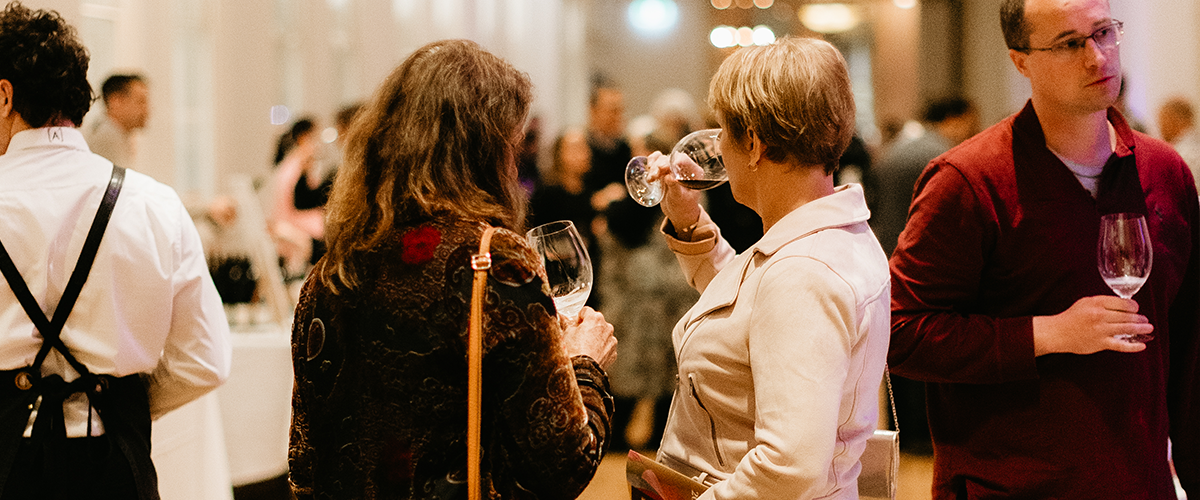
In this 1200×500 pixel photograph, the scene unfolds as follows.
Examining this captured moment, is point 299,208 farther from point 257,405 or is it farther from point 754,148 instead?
point 754,148

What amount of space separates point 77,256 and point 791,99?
4.52 feet

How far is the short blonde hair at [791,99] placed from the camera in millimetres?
1438

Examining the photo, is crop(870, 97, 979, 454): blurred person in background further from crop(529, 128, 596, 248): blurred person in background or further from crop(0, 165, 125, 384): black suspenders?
crop(0, 165, 125, 384): black suspenders

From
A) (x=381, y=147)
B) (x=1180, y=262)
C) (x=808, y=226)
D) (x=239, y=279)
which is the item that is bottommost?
(x=239, y=279)

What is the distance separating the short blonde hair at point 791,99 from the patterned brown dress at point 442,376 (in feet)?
1.21

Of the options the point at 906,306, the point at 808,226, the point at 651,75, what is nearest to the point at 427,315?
the point at 808,226

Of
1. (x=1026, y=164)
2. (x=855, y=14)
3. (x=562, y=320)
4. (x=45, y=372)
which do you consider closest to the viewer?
(x=562, y=320)

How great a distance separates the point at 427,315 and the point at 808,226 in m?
0.55

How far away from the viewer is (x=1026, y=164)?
1790mm

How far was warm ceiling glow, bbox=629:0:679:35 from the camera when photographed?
1750 centimetres

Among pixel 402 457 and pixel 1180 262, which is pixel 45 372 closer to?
pixel 402 457

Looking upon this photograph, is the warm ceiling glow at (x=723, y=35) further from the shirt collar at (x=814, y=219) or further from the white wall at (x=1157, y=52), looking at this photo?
the shirt collar at (x=814, y=219)

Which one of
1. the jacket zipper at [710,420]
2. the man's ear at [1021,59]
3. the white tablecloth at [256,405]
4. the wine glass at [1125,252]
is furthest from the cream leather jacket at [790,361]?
the white tablecloth at [256,405]

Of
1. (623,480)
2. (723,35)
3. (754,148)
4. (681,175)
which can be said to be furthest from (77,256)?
(723,35)
